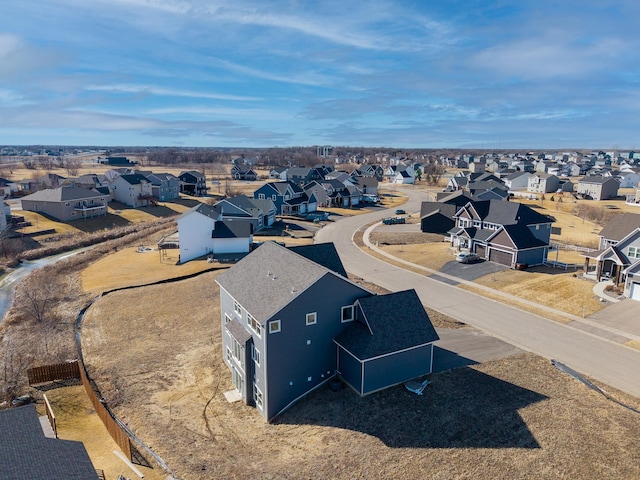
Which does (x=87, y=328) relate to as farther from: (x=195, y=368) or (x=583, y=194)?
(x=583, y=194)

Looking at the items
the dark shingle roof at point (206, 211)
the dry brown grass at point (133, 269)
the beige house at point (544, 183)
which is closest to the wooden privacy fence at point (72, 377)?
the dry brown grass at point (133, 269)

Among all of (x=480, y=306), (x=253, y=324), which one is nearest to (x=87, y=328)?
(x=253, y=324)

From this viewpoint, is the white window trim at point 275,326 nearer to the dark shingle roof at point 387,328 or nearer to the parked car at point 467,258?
the dark shingle roof at point 387,328

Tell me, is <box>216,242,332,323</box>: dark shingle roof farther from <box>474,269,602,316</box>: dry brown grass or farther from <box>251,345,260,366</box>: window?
<box>474,269,602,316</box>: dry brown grass

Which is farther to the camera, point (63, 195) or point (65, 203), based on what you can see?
point (63, 195)

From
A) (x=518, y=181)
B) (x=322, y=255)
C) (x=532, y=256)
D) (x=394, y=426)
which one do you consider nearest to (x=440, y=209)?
(x=532, y=256)

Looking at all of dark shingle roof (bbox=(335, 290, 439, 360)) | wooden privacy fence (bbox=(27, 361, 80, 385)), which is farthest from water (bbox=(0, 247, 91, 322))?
dark shingle roof (bbox=(335, 290, 439, 360))

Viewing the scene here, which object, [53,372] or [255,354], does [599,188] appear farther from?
[53,372]
